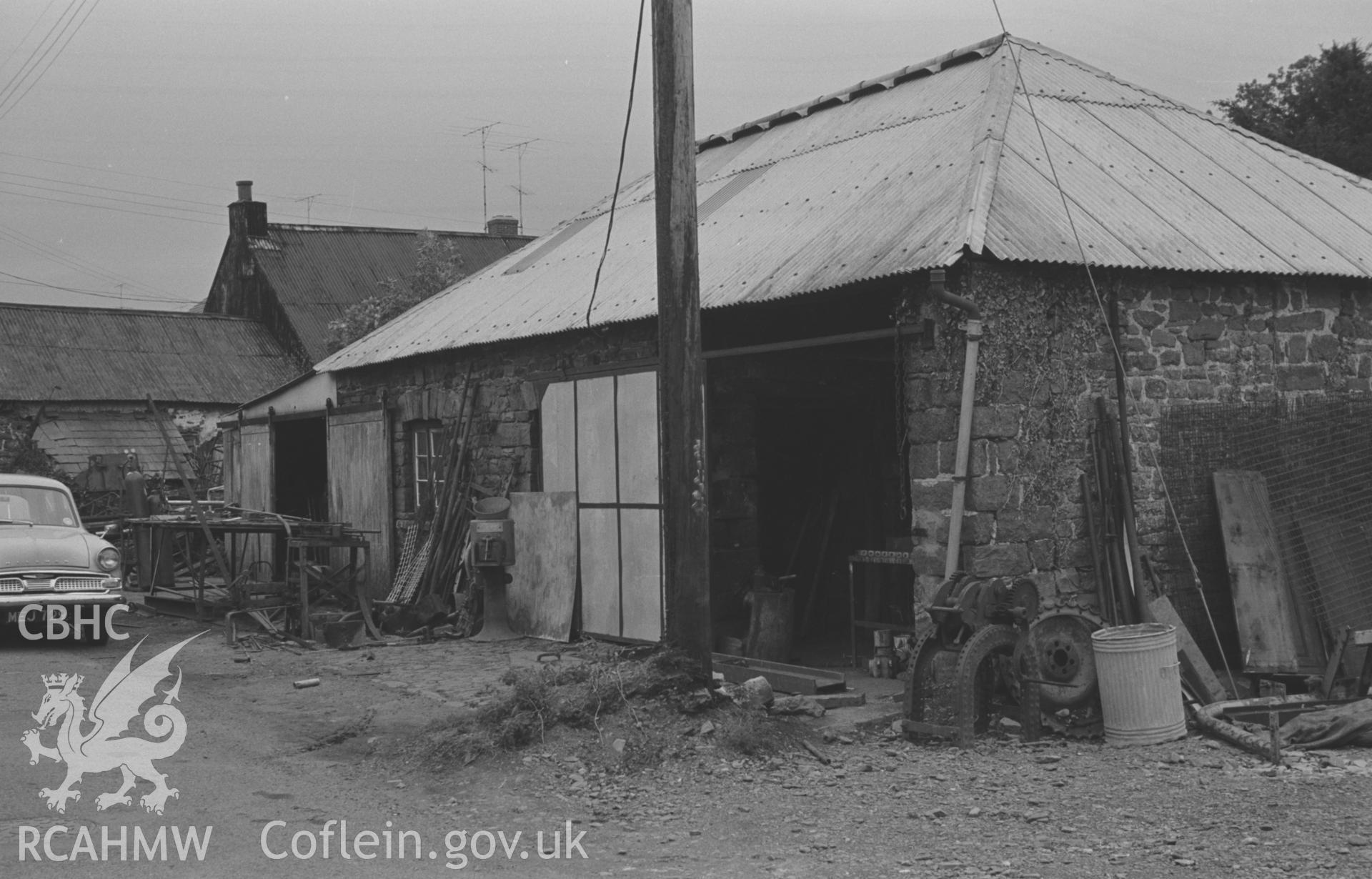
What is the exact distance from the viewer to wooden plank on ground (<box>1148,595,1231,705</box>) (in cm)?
863

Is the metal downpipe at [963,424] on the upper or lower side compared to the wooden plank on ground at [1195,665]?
upper

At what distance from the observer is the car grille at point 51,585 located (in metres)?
12.2

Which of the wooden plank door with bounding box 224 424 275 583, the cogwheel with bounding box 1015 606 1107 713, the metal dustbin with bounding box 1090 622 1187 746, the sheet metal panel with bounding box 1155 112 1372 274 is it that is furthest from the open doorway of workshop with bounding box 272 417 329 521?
the metal dustbin with bounding box 1090 622 1187 746

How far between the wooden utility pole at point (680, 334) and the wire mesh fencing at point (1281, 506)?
3698 millimetres

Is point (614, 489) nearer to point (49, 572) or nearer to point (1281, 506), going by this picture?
point (49, 572)

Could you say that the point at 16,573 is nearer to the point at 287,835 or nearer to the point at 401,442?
the point at 401,442

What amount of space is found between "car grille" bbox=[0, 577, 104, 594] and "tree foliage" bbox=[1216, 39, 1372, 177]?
67.2ft

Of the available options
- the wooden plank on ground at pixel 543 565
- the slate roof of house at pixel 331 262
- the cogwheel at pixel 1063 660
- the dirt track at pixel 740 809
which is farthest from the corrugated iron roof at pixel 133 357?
the cogwheel at pixel 1063 660

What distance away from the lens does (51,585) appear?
1244 centimetres

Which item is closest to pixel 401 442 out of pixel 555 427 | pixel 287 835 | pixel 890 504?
pixel 555 427

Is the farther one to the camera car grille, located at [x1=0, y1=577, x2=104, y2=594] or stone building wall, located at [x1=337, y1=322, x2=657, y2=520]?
stone building wall, located at [x1=337, y1=322, x2=657, y2=520]

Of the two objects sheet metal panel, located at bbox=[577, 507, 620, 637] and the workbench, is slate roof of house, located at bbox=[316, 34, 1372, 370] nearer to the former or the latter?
sheet metal panel, located at bbox=[577, 507, 620, 637]

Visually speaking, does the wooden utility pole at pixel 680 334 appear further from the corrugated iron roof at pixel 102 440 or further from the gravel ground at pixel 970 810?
the corrugated iron roof at pixel 102 440

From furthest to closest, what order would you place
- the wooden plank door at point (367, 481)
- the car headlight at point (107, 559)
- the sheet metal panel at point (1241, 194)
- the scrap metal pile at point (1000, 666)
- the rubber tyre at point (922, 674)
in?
the wooden plank door at point (367, 481), the car headlight at point (107, 559), the sheet metal panel at point (1241, 194), the rubber tyre at point (922, 674), the scrap metal pile at point (1000, 666)
